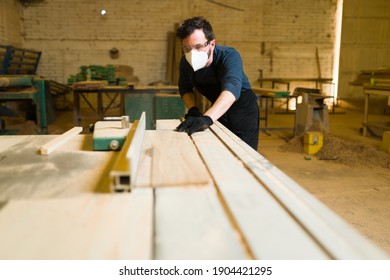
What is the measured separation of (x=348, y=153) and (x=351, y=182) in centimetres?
112

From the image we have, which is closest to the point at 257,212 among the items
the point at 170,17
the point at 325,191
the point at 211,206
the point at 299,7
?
the point at 211,206

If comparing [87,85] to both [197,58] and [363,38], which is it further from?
[363,38]

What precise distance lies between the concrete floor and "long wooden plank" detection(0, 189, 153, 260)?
235 cm

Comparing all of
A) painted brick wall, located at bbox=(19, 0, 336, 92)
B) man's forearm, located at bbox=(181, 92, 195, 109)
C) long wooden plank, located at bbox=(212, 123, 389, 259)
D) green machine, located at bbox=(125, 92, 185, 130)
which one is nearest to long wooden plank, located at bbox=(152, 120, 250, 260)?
long wooden plank, located at bbox=(212, 123, 389, 259)

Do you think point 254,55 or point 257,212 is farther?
point 254,55

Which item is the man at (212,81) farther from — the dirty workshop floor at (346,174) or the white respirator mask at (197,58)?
the dirty workshop floor at (346,174)

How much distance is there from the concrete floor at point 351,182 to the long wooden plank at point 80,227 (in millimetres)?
2353

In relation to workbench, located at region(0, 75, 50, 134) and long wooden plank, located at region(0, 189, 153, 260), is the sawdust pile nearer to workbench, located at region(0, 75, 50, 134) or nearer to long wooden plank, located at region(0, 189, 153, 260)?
workbench, located at region(0, 75, 50, 134)

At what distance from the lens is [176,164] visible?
4.06ft

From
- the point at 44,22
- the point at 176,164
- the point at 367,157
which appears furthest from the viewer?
the point at 44,22

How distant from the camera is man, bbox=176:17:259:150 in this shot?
2.14 metres

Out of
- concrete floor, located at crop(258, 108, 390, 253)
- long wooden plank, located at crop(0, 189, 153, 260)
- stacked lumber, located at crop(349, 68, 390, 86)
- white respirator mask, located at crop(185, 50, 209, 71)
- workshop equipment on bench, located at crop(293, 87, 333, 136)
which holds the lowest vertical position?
concrete floor, located at crop(258, 108, 390, 253)

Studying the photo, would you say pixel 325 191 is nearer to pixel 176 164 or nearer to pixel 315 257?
pixel 176 164
